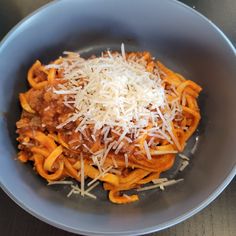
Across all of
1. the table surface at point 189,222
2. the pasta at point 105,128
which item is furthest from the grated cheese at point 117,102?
the table surface at point 189,222

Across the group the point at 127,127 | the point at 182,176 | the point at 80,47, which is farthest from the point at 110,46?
the point at 182,176

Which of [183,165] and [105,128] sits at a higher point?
[105,128]

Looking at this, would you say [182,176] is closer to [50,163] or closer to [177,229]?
[177,229]

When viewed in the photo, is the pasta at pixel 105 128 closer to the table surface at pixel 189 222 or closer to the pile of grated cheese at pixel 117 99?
the pile of grated cheese at pixel 117 99

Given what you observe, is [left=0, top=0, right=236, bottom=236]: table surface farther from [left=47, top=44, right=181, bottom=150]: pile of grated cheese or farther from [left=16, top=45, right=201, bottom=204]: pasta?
[left=47, top=44, right=181, bottom=150]: pile of grated cheese

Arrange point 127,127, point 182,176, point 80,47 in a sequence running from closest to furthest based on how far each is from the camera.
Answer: point 127,127, point 182,176, point 80,47

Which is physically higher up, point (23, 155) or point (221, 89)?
Answer: point (221, 89)

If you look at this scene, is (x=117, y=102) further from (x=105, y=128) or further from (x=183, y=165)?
(x=183, y=165)

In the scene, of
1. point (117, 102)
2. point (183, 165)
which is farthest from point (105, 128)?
point (183, 165)
